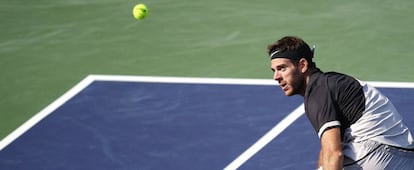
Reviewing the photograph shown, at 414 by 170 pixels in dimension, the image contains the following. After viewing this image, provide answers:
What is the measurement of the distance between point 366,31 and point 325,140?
7066 mm

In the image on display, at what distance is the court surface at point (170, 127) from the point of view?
984cm

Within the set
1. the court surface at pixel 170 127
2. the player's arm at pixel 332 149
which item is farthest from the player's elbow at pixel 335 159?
the court surface at pixel 170 127

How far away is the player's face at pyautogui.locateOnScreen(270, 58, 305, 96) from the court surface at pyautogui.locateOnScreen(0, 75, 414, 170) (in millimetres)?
2726

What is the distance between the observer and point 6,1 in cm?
1546

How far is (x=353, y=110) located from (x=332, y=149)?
0.54m

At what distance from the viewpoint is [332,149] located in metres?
6.41

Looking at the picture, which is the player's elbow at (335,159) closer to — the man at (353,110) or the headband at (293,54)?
the man at (353,110)

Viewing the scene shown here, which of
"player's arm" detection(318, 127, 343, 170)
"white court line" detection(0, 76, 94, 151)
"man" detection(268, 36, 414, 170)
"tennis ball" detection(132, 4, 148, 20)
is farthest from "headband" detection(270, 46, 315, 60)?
"tennis ball" detection(132, 4, 148, 20)

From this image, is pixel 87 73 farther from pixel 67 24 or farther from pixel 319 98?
pixel 319 98

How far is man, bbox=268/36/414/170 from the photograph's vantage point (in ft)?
22.2

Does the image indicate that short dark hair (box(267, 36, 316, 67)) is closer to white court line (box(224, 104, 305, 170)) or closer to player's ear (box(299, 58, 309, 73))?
player's ear (box(299, 58, 309, 73))

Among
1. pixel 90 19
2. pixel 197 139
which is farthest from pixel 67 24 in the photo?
pixel 197 139

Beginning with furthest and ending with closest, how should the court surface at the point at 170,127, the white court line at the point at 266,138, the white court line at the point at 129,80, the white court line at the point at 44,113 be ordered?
1. the white court line at the point at 129,80
2. the white court line at the point at 44,113
3. the court surface at the point at 170,127
4. the white court line at the point at 266,138

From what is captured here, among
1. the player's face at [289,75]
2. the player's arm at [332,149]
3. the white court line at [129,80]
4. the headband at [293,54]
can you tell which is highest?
the headband at [293,54]
